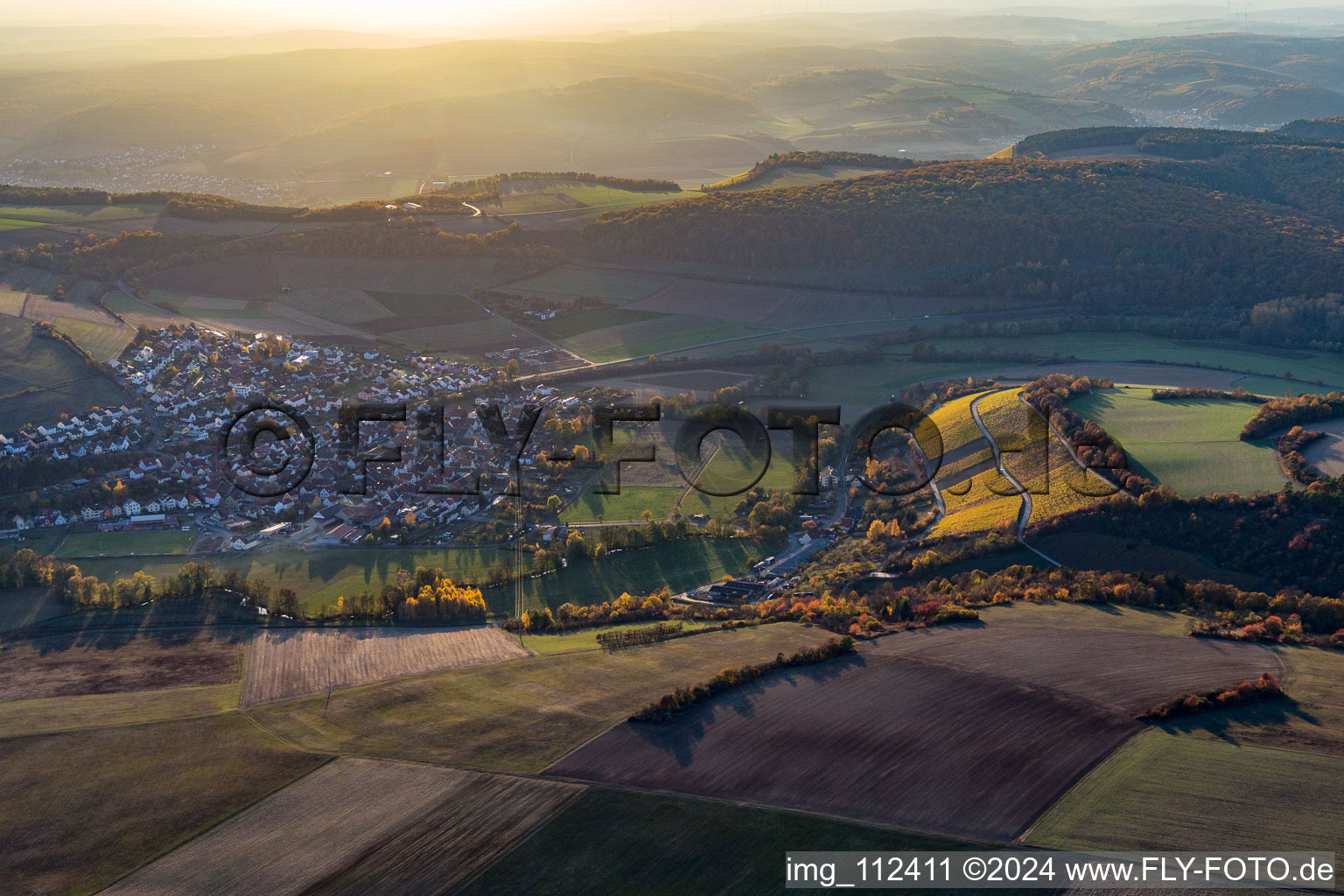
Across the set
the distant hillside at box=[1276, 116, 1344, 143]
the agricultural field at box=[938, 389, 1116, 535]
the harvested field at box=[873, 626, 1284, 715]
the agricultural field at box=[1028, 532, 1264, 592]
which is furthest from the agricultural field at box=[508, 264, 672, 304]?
the distant hillside at box=[1276, 116, 1344, 143]

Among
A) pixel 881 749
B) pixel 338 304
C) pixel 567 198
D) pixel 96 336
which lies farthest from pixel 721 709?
pixel 567 198

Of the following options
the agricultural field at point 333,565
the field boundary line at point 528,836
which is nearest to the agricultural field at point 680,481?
the agricultural field at point 333,565

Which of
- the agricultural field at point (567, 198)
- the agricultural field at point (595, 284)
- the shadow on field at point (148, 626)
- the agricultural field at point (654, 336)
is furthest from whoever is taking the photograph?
the agricultural field at point (567, 198)

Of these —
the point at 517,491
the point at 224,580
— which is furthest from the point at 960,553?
the point at 224,580

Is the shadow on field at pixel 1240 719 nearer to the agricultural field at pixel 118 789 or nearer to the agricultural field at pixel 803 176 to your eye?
the agricultural field at pixel 118 789

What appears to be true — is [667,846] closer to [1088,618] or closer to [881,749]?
[881,749]

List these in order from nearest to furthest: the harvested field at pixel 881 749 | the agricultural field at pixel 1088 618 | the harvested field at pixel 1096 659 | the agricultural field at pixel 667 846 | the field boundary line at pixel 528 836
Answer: the agricultural field at pixel 667 846, the field boundary line at pixel 528 836, the harvested field at pixel 881 749, the harvested field at pixel 1096 659, the agricultural field at pixel 1088 618
